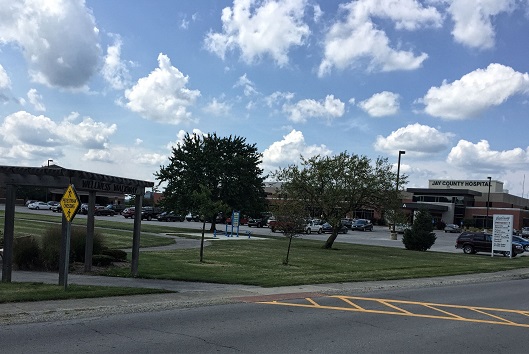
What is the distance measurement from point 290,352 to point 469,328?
3909mm

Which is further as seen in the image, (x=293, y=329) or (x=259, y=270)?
(x=259, y=270)

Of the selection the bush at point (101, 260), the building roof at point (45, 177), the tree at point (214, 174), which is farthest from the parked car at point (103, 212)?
the building roof at point (45, 177)

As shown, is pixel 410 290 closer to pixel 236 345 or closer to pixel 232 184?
pixel 236 345

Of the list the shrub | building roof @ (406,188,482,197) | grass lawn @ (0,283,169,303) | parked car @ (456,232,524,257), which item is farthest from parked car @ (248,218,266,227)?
grass lawn @ (0,283,169,303)

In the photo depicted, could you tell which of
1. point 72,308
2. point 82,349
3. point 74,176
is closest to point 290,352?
point 82,349

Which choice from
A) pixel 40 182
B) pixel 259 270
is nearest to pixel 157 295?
pixel 40 182

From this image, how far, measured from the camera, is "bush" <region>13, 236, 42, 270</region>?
15.3 metres

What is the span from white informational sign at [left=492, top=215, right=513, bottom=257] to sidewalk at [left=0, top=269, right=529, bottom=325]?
18907mm

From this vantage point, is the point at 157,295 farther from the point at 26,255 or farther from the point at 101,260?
the point at 26,255

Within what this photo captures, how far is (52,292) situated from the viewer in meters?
10.6

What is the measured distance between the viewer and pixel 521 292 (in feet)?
50.4

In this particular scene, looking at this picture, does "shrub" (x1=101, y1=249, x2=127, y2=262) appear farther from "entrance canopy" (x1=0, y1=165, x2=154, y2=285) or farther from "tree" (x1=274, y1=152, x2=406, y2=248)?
"tree" (x1=274, y1=152, x2=406, y2=248)

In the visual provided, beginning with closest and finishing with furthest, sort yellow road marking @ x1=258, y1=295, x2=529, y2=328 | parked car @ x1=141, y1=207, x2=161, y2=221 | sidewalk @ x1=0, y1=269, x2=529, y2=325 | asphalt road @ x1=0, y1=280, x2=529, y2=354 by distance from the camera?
asphalt road @ x1=0, y1=280, x2=529, y2=354, sidewalk @ x1=0, y1=269, x2=529, y2=325, yellow road marking @ x1=258, y1=295, x2=529, y2=328, parked car @ x1=141, y1=207, x2=161, y2=221

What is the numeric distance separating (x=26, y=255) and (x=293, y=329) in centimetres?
1030
